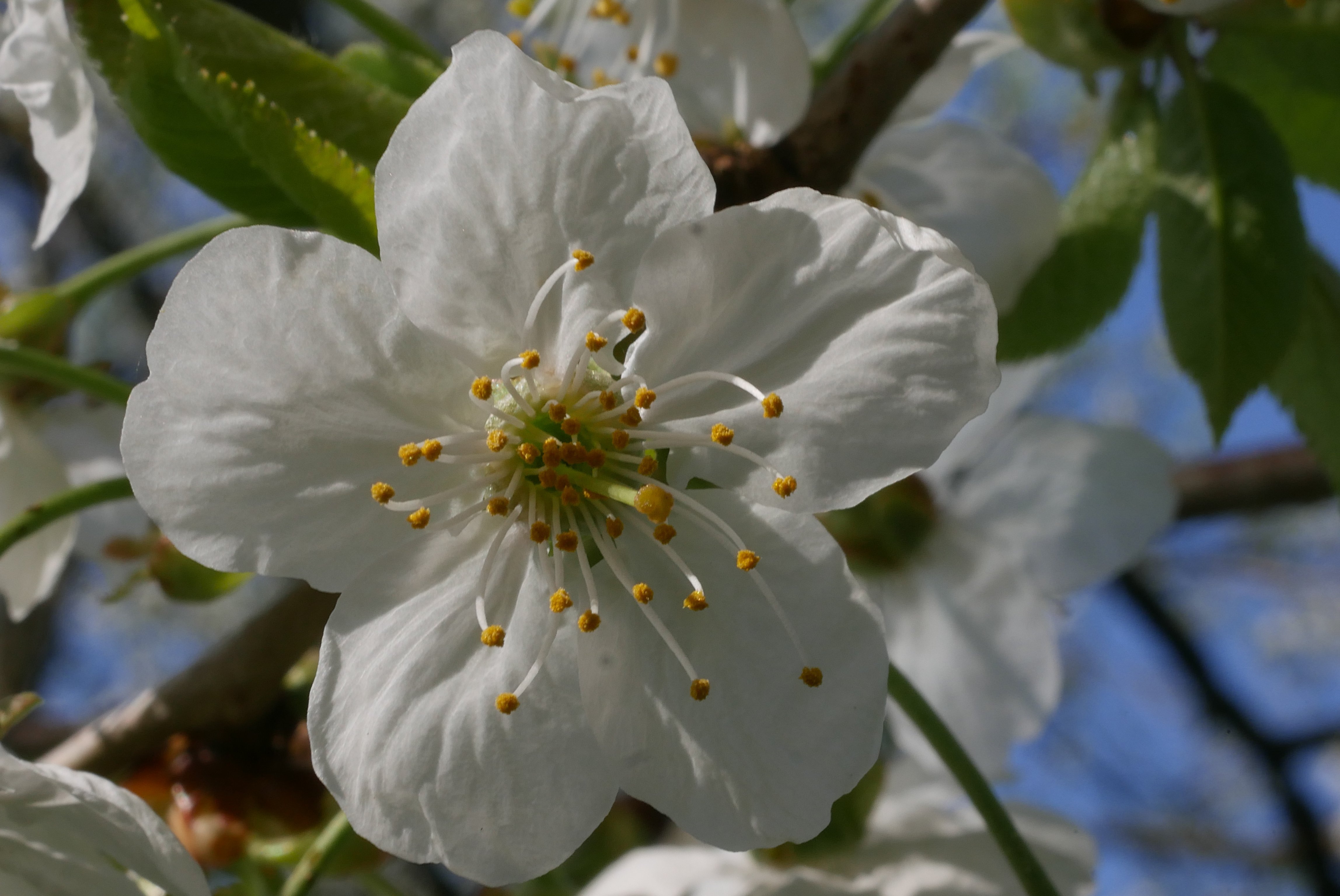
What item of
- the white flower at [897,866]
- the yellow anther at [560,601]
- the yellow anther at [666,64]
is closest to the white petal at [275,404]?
the yellow anther at [560,601]

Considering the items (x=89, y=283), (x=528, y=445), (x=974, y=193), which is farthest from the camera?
(x=974, y=193)

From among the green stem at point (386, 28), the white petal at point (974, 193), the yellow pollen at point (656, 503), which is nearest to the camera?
the yellow pollen at point (656, 503)

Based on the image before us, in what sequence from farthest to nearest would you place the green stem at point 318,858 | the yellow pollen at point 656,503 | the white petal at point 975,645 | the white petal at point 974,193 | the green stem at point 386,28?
the white petal at point 975,645 → the white petal at point 974,193 → the green stem at point 386,28 → the green stem at point 318,858 → the yellow pollen at point 656,503

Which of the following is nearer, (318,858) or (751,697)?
(751,697)

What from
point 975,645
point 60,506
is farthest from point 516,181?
point 975,645

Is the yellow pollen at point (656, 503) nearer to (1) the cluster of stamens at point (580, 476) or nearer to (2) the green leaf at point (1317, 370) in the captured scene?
(1) the cluster of stamens at point (580, 476)

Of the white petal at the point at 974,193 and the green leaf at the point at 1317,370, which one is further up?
the white petal at the point at 974,193

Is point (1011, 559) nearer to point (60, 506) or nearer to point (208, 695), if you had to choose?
point (208, 695)

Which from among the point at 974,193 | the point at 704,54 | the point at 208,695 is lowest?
the point at 208,695
